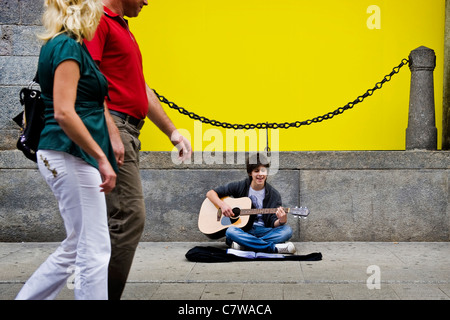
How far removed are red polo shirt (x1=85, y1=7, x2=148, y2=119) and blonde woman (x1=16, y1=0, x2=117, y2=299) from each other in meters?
0.33

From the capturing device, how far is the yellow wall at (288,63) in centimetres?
713

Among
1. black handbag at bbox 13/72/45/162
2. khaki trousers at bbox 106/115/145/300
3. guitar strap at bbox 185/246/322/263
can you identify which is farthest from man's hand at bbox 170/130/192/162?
guitar strap at bbox 185/246/322/263

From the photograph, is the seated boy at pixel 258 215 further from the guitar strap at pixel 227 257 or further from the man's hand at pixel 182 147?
the man's hand at pixel 182 147

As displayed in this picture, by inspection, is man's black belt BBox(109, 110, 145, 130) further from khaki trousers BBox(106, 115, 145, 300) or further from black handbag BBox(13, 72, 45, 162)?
black handbag BBox(13, 72, 45, 162)

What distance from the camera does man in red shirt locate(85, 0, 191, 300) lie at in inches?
128

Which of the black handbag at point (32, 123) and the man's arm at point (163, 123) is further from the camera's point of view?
the man's arm at point (163, 123)

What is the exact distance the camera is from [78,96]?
2.96 meters

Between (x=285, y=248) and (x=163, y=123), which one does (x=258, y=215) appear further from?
(x=163, y=123)

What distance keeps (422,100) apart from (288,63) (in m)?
1.51

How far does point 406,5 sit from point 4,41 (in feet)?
13.8

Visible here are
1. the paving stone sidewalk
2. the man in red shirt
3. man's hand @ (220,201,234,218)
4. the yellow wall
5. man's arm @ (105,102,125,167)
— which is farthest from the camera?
the yellow wall

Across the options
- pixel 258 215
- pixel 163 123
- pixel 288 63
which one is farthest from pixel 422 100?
pixel 163 123

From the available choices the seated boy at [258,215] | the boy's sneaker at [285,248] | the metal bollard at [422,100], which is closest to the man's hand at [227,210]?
the seated boy at [258,215]
